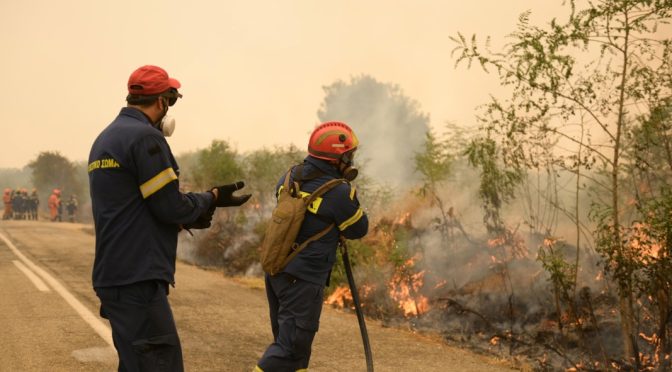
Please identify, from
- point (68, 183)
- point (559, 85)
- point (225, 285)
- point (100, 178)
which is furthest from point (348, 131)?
point (68, 183)

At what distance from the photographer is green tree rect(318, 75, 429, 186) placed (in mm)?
56562

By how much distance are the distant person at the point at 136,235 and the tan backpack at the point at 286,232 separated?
962 millimetres

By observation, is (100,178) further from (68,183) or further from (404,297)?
(68,183)

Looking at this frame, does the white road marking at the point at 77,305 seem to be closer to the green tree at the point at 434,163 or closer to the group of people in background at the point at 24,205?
the green tree at the point at 434,163

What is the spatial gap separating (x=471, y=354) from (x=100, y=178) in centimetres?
489

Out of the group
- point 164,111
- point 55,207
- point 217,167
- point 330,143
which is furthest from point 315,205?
point 55,207

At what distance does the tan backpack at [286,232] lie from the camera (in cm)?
446

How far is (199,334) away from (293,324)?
3.61m

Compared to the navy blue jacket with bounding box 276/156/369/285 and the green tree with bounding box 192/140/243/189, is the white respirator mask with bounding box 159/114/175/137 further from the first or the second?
the green tree with bounding box 192/140/243/189

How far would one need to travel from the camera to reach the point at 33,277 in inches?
459

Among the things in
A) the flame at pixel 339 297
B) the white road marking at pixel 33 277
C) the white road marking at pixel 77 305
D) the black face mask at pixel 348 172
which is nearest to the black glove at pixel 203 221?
the black face mask at pixel 348 172

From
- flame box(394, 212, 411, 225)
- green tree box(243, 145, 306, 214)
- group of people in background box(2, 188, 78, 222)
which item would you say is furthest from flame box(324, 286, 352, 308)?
→ group of people in background box(2, 188, 78, 222)

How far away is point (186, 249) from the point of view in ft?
62.2

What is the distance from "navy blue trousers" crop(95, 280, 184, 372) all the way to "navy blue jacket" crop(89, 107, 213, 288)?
0.07 meters
